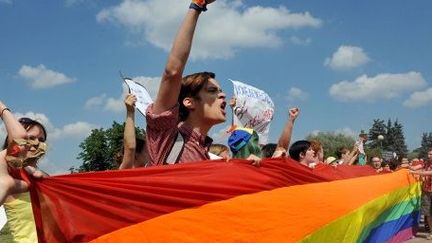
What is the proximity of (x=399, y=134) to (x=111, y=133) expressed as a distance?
3268 inches

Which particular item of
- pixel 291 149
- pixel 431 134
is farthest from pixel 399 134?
pixel 291 149

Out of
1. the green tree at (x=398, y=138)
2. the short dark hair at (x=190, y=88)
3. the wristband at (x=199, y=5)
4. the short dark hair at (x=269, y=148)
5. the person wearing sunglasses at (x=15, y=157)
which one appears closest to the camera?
the person wearing sunglasses at (x=15, y=157)

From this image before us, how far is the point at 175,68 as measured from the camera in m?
2.90

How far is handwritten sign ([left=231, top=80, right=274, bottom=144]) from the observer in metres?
6.05

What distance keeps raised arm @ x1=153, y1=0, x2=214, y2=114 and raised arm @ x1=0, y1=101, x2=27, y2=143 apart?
2.47ft

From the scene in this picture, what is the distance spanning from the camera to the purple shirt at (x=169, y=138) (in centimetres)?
301

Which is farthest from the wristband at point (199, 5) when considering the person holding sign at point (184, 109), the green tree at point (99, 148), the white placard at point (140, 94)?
the green tree at point (99, 148)

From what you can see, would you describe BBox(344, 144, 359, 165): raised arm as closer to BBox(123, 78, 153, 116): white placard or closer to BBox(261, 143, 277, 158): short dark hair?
BBox(261, 143, 277, 158): short dark hair

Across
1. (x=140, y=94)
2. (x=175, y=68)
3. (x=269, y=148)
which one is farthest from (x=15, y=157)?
(x=269, y=148)

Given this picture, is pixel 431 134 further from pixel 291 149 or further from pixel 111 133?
pixel 291 149

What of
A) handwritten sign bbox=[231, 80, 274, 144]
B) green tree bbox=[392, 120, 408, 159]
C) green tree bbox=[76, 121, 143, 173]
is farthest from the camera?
green tree bbox=[392, 120, 408, 159]

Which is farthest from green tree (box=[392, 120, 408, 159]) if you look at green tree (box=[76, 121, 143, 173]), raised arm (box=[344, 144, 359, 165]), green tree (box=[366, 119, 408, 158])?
raised arm (box=[344, 144, 359, 165])

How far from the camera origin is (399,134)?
116938 millimetres

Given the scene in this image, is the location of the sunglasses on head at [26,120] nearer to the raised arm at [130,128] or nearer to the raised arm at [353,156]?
the raised arm at [130,128]
